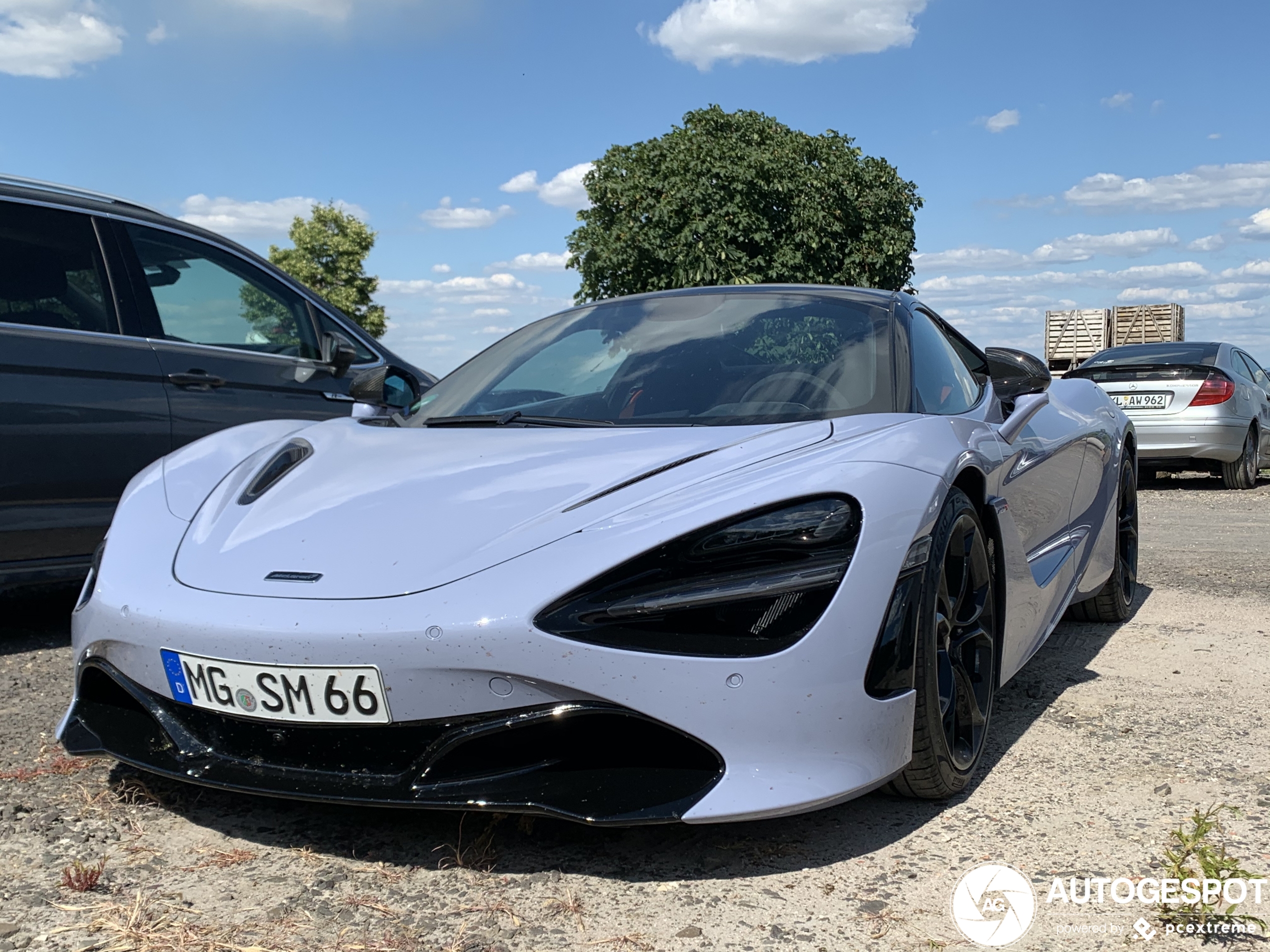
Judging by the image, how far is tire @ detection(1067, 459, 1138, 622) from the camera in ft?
15.1

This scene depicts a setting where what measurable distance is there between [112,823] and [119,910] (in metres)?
0.48

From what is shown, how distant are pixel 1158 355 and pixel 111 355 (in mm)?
9674

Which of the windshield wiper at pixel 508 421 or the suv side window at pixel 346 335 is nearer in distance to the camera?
the windshield wiper at pixel 508 421

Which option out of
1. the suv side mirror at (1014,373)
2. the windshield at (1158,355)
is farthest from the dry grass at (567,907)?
the windshield at (1158,355)

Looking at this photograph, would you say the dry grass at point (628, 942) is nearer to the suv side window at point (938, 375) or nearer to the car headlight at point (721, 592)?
the car headlight at point (721, 592)

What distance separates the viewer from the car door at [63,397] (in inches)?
163

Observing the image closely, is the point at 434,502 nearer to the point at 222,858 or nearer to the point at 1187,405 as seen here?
the point at 222,858

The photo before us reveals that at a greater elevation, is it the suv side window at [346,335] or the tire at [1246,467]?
the suv side window at [346,335]

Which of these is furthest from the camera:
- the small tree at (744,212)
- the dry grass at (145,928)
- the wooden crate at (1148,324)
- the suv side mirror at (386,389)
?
the wooden crate at (1148,324)

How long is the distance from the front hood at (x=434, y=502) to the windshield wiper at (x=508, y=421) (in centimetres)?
7

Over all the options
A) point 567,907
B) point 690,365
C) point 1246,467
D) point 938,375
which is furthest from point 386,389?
point 1246,467

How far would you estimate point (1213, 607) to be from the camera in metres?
4.95

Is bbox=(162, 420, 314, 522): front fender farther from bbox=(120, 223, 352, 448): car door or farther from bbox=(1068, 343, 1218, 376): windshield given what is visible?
bbox=(1068, 343, 1218, 376): windshield

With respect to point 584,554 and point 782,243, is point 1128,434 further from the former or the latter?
point 782,243
